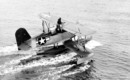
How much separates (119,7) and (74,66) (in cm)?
A: 2772

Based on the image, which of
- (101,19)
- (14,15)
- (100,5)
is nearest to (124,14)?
(101,19)

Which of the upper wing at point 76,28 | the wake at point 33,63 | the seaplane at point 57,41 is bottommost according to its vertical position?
the wake at point 33,63

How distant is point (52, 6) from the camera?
44312mm

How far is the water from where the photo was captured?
18422 millimetres

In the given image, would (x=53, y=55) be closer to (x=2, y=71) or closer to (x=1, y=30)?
(x=2, y=71)

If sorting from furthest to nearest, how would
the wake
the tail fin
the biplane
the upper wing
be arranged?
the tail fin < the biplane < the upper wing < the wake

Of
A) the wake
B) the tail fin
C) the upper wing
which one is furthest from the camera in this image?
the tail fin

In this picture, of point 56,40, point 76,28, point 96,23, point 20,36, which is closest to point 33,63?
point 20,36

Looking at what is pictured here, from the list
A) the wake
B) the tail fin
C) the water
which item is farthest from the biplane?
the water

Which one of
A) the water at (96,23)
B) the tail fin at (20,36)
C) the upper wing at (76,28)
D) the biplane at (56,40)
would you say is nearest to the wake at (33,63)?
the water at (96,23)

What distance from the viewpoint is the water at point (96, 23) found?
725 inches

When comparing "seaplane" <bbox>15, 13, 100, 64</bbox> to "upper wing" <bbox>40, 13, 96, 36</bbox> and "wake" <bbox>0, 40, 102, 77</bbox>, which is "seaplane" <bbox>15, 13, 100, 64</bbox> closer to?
"upper wing" <bbox>40, 13, 96, 36</bbox>

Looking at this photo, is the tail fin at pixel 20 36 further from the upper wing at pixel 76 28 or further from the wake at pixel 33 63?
the upper wing at pixel 76 28

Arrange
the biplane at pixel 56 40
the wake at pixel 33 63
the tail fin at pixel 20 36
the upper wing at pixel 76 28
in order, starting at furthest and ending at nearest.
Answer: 1. the tail fin at pixel 20 36
2. the biplane at pixel 56 40
3. the upper wing at pixel 76 28
4. the wake at pixel 33 63
